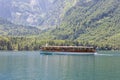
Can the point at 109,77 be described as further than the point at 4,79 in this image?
Yes

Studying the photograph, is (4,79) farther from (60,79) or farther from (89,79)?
(89,79)

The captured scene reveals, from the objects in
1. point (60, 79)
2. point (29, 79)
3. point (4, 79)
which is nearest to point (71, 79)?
point (60, 79)

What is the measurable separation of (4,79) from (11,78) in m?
3.12

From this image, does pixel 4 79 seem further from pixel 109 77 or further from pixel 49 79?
pixel 109 77

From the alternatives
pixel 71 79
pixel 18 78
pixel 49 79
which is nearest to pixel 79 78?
pixel 71 79

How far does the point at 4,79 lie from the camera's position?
95.1 meters

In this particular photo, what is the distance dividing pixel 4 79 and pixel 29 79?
24.5 feet

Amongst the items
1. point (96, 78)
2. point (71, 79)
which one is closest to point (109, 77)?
point (96, 78)

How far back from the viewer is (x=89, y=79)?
98250 mm

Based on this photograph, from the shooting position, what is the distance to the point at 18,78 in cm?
9844

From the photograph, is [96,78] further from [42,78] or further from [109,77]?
[42,78]

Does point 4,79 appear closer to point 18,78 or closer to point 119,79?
point 18,78

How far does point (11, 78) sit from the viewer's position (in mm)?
97750

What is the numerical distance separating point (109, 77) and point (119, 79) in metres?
5.29
